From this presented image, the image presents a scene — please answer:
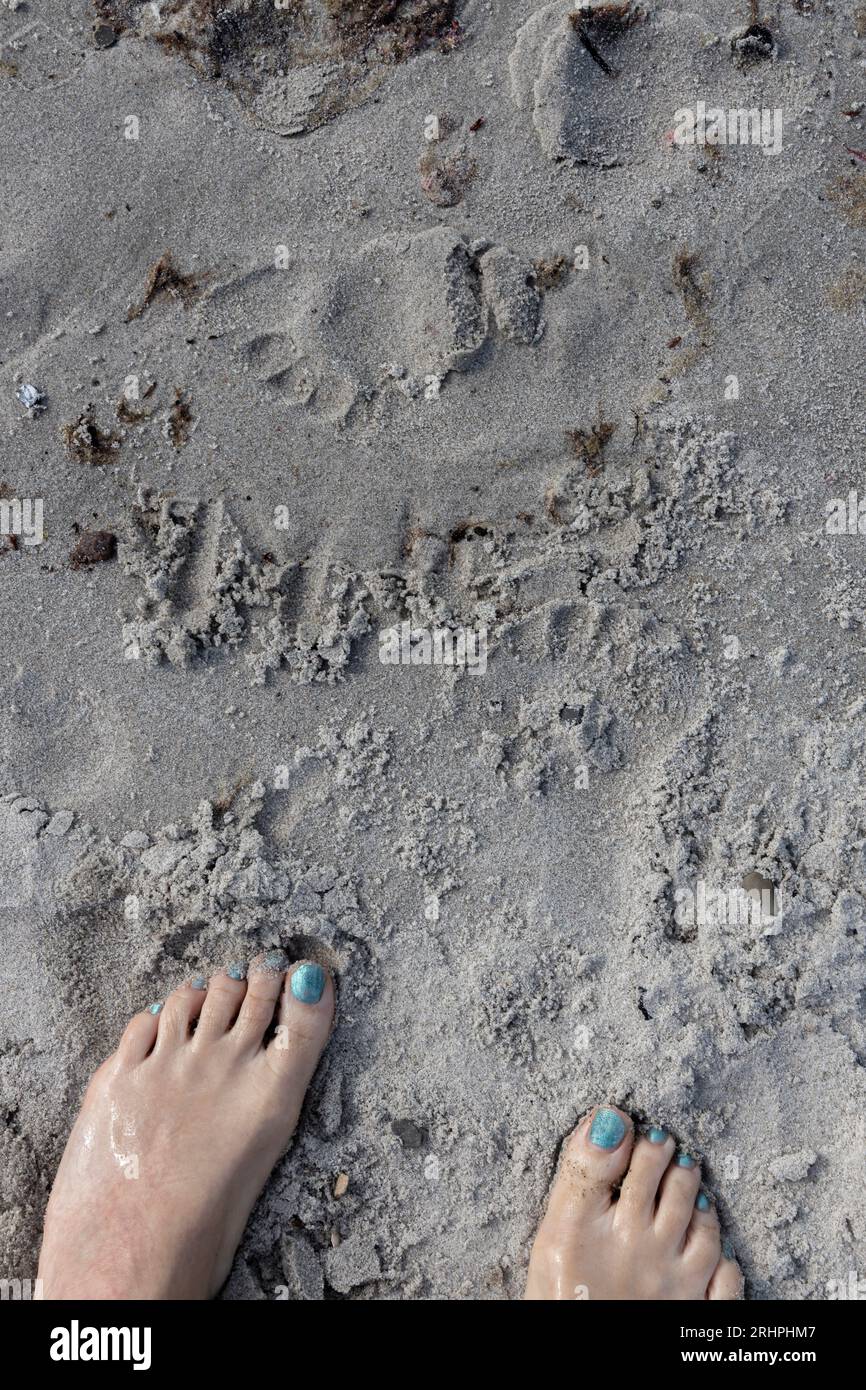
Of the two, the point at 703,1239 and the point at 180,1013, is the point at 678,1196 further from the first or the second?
the point at 180,1013

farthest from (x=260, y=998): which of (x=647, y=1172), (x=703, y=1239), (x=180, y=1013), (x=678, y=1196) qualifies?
(x=703, y=1239)

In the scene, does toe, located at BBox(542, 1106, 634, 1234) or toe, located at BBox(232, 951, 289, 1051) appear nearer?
toe, located at BBox(542, 1106, 634, 1234)

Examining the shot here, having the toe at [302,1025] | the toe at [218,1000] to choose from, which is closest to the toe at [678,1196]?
the toe at [302,1025]

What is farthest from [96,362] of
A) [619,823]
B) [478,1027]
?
[478,1027]

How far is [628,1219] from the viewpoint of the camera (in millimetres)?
3129

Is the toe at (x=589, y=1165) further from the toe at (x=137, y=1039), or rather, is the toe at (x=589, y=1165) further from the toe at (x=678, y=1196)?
the toe at (x=137, y=1039)

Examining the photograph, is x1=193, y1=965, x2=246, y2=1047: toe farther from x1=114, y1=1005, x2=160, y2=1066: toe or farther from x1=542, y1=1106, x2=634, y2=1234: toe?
x1=542, y1=1106, x2=634, y2=1234: toe

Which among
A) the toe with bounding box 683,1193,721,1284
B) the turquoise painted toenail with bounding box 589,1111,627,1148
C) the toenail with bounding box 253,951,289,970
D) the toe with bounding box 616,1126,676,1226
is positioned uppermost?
the toenail with bounding box 253,951,289,970

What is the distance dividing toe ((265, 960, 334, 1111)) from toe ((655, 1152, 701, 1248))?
123 cm

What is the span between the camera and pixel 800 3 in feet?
10.5

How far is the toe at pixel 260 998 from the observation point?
10.4 feet

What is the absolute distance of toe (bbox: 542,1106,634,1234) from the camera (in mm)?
3031

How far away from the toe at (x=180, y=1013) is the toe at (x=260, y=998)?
16cm

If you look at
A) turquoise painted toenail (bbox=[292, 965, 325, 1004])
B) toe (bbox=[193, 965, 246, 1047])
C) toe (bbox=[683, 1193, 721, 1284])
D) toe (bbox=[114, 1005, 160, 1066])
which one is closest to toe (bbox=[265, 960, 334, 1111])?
turquoise painted toenail (bbox=[292, 965, 325, 1004])
